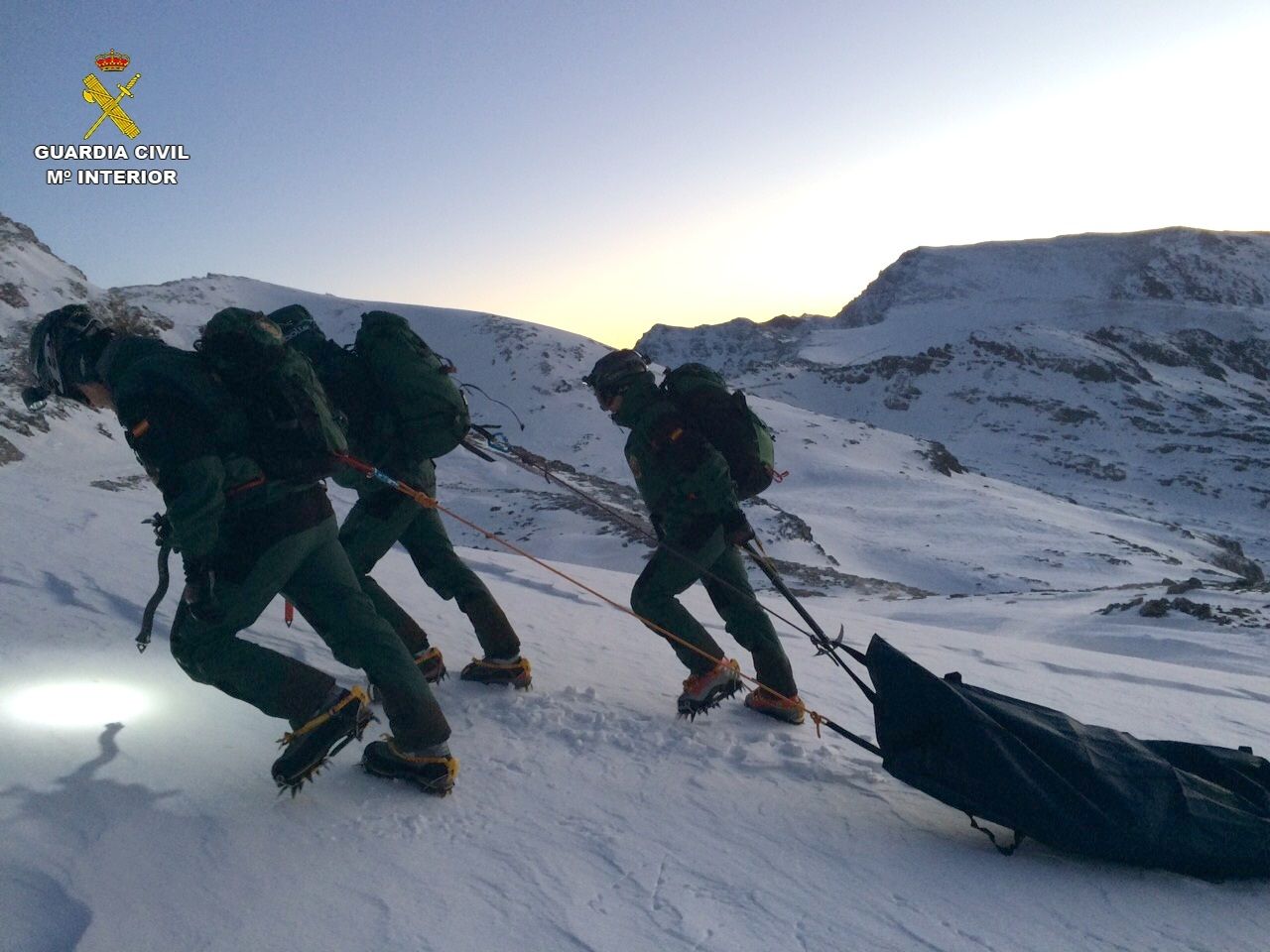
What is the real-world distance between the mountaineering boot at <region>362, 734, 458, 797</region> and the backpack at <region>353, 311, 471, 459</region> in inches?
60.8

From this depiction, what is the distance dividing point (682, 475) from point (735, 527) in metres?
0.42

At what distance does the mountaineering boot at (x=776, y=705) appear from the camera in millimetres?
4500

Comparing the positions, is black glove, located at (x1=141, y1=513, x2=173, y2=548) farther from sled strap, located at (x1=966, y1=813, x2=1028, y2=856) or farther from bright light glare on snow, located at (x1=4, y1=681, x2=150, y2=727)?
sled strap, located at (x1=966, y1=813, x2=1028, y2=856)

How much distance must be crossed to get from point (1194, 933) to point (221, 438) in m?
3.85

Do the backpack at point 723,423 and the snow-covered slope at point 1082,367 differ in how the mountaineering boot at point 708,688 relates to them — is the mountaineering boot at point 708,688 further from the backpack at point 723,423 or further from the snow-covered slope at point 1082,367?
the snow-covered slope at point 1082,367

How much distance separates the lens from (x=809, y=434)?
121 feet

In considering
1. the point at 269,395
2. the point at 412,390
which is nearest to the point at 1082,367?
the point at 412,390

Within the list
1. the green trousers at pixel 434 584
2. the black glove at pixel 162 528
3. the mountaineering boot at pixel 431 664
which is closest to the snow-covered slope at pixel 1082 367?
the green trousers at pixel 434 584

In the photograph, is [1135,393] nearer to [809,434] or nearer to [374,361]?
[809,434]

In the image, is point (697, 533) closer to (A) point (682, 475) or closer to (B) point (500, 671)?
(A) point (682, 475)

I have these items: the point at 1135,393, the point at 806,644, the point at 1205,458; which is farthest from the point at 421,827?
the point at 1135,393

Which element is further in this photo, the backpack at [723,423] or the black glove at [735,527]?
the backpack at [723,423]

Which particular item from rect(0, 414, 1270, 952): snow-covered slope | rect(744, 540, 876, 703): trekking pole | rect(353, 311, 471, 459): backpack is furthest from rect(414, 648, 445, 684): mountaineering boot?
rect(744, 540, 876, 703): trekking pole

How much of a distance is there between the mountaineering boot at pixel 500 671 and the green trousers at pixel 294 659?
1.29 metres
